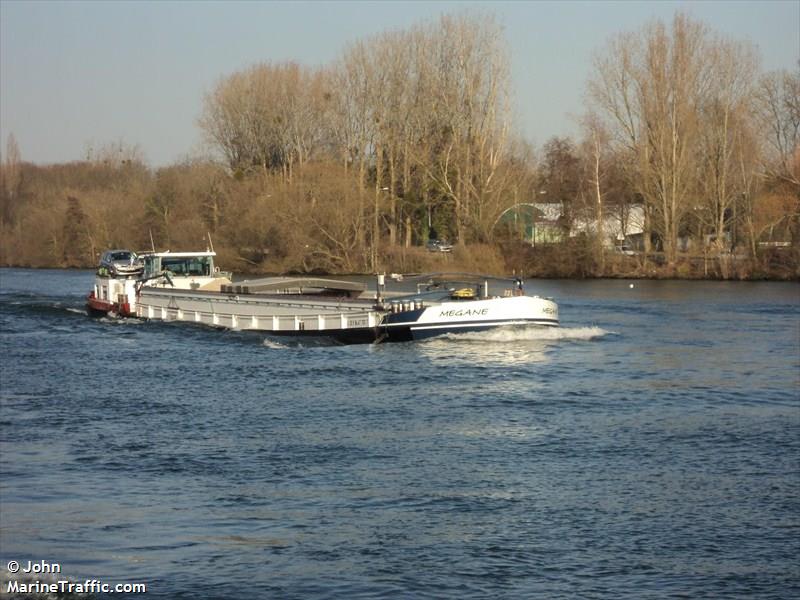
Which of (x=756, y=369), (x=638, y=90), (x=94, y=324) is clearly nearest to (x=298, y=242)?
(x=638, y=90)

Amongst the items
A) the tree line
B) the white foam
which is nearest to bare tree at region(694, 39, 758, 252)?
the tree line

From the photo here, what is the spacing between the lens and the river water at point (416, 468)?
14.1m

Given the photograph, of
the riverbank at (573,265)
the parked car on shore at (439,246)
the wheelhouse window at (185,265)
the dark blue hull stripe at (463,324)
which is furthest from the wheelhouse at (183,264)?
the parked car on shore at (439,246)

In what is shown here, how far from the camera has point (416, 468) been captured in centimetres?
1964

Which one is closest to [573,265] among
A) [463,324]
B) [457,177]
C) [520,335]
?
[457,177]

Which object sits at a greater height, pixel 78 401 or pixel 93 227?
pixel 93 227

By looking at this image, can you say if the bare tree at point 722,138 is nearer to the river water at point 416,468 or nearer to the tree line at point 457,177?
the tree line at point 457,177

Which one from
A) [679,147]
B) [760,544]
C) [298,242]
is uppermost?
[679,147]

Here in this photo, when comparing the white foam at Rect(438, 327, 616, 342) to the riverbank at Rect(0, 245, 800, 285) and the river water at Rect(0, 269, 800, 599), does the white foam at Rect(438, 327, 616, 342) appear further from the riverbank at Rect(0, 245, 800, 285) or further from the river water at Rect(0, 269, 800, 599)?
the riverbank at Rect(0, 245, 800, 285)

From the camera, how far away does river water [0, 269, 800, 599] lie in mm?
14094

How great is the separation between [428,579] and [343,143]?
2942 inches

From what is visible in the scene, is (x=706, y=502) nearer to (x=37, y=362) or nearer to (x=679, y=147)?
(x=37, y=362)

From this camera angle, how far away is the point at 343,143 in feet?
285

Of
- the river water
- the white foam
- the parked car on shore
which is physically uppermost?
the parked car on shore
